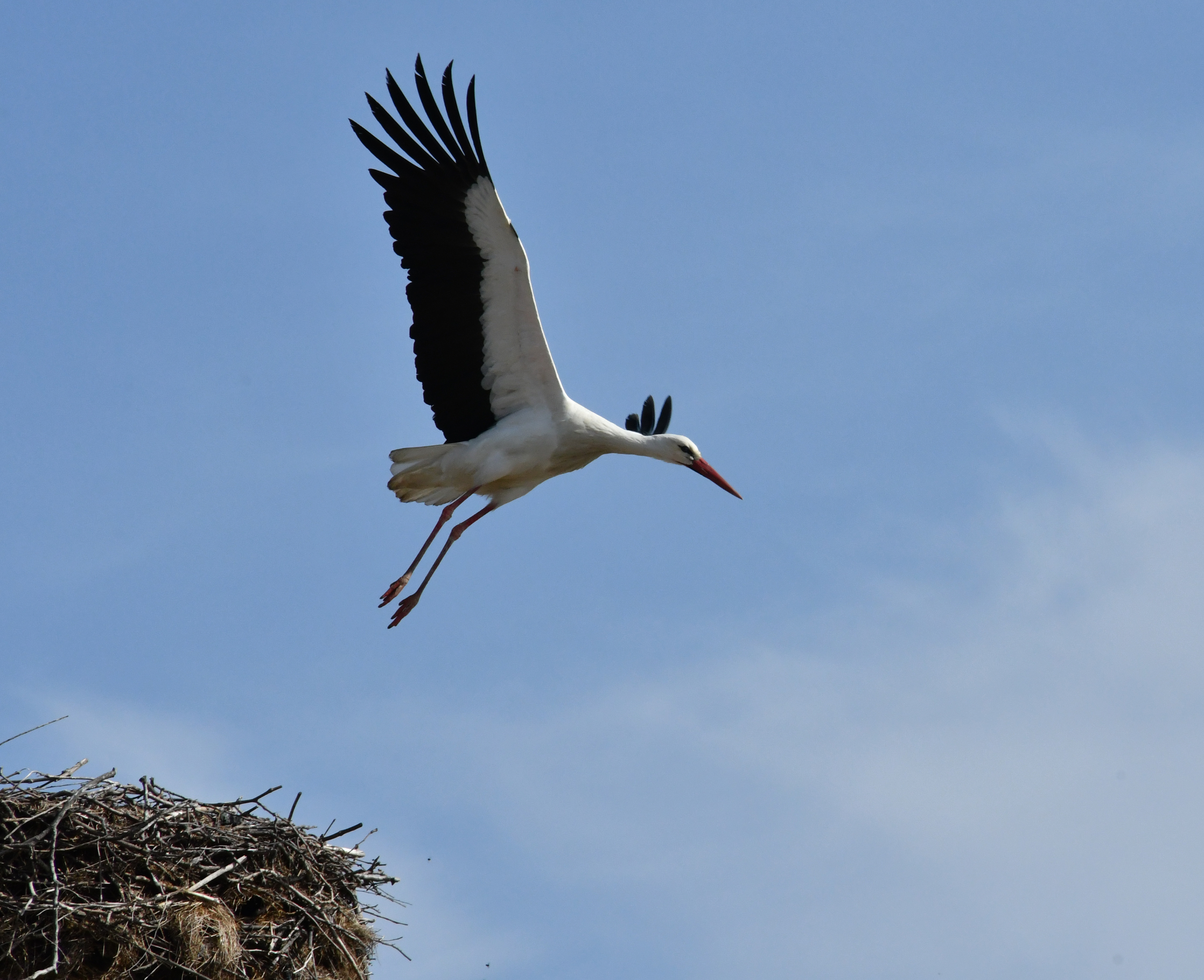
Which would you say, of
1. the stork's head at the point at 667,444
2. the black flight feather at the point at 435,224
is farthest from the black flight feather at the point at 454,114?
the stork's head at the point at 667,444

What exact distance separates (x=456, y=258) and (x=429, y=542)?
5.15ft

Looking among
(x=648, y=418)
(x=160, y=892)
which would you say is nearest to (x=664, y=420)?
(x=648, y=418)

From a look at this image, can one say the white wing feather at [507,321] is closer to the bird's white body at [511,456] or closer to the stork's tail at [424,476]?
the bird's white body at [511,456]

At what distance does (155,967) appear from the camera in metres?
6.12

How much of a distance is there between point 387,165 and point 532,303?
99 cm

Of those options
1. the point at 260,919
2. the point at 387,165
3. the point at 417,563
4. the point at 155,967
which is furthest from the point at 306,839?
the point at 387,165

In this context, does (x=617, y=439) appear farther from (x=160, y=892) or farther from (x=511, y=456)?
(x=160, y=892)

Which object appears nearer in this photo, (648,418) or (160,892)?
(160,892)

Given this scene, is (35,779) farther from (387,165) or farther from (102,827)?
(387,165)

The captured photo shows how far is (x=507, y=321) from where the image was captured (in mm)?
8336

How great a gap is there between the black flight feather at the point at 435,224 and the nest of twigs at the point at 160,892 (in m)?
2.67

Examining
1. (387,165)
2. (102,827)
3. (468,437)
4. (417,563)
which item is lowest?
(102,827)

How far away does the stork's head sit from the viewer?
9281 mm

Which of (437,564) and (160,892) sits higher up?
(437,564)
